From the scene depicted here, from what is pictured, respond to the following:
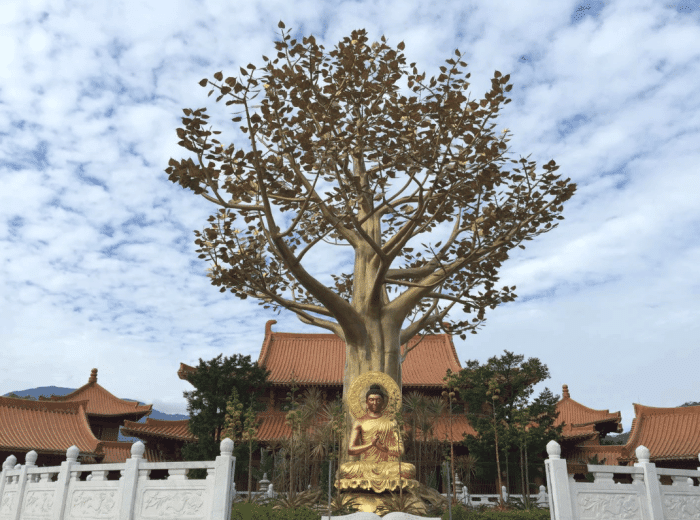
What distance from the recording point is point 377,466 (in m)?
8.58

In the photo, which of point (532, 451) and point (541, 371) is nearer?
point (532, 451)

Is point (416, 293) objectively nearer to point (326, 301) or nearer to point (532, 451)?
point (326, 301)

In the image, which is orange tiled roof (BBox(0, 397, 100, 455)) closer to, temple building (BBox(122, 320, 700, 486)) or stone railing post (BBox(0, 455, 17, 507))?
temple building (BBox(122, 320, 700, 486))

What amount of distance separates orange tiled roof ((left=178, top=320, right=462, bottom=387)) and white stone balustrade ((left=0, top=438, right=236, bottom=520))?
11.6 metres

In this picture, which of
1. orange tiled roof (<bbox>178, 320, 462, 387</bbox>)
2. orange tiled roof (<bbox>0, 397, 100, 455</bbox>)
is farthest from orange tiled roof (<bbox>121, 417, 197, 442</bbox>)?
orange tiled roof (<bbox>178, 320, 462, 387</bbox>)

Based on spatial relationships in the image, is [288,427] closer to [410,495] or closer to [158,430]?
[158,430]

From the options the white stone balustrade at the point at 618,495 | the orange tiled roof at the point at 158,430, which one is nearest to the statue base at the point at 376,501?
the white stone balustrade at the point at 618,495

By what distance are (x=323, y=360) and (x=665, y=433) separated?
→ 1274 cm

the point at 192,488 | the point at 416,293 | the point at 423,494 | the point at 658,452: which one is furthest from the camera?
the point at 658,452

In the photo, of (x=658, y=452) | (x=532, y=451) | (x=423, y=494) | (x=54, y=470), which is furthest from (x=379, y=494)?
(x=658, y=452)

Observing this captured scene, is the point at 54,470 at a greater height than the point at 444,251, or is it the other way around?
the point at 444,251

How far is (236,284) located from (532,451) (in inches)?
382

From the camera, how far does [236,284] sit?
10.2 meters

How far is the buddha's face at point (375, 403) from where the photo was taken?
901cm
